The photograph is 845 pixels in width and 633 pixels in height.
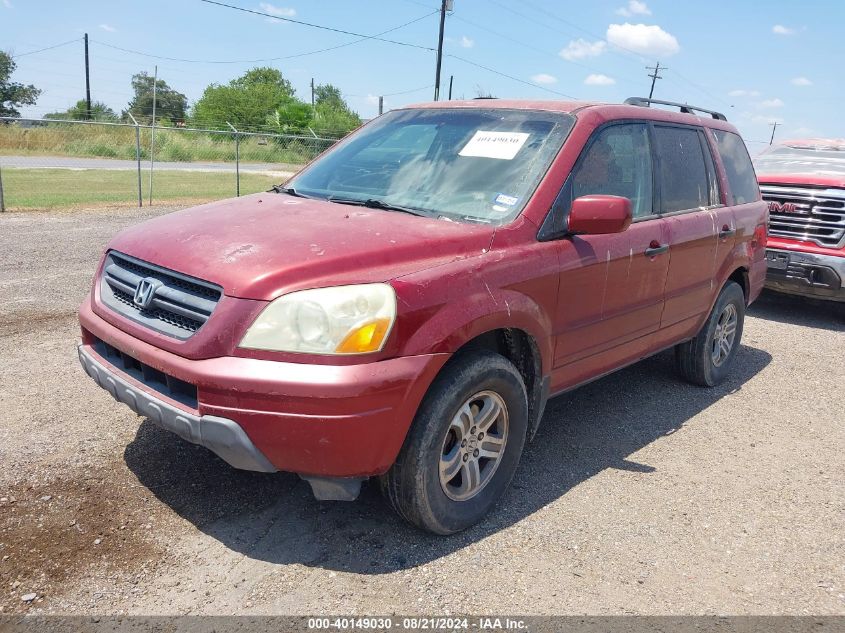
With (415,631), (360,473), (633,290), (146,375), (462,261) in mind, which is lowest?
(415,631)

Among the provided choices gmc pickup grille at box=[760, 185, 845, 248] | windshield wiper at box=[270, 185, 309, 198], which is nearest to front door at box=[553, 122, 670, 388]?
windshield wiper at box=[270, 185, 309, 198]

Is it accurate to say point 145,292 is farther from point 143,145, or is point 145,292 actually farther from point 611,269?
point 143,145

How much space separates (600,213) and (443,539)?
1654 millimetres

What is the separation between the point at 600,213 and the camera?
3301 mm

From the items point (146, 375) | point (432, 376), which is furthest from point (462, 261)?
point (146, 375)

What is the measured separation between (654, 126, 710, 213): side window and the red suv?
0.07ft

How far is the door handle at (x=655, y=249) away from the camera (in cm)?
405

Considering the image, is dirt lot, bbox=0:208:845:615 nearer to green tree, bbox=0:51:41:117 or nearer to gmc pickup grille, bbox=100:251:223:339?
gmc pickup grille, bbox=100:251:223:339

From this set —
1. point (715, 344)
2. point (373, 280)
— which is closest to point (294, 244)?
point (373, 280)

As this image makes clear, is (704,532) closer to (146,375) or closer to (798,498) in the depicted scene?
(798,498)

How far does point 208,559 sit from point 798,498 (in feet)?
9.78

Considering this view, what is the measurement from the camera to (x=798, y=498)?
146 inches

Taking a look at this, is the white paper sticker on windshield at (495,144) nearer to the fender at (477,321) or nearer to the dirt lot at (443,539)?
the fender at (477,321)

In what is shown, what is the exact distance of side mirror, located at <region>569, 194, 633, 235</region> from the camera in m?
3.30
